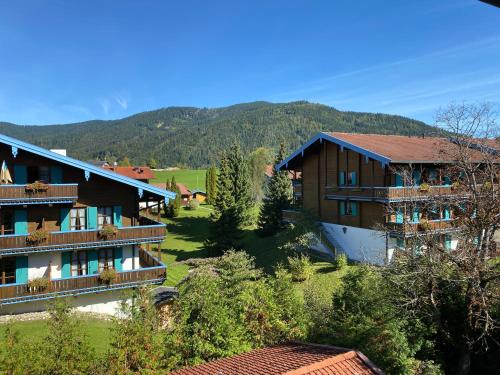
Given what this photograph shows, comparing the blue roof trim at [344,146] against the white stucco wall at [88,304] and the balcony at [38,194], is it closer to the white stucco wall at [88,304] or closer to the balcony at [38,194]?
the white stucco wall at [88,304]

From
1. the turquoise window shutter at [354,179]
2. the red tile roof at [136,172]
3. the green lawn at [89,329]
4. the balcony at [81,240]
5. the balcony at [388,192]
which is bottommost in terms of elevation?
the green lawn at [89,329]

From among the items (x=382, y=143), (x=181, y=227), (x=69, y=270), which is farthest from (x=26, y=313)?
(x=181, y=227)

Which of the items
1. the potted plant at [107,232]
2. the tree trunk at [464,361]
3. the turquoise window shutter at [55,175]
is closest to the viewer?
the tree trunk at [464,361]

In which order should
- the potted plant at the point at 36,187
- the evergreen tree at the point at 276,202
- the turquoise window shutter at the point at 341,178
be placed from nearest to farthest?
the potted plant at the point at 36,187 → the turquoise window shutter at the point at 341,178 → the evergreen tree at the point at 276,202

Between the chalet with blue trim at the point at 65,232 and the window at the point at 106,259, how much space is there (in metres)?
0.05

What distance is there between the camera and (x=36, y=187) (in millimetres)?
20375

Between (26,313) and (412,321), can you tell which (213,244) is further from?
(412,321)

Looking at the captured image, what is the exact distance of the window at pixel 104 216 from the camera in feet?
76.9

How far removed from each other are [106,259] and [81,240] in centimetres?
239

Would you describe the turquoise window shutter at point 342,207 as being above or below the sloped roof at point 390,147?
below

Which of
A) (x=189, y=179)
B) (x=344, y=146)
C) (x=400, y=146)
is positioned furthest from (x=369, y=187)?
(x=189, y=179)

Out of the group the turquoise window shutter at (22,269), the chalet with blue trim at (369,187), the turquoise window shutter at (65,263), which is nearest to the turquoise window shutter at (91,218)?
the turquoise window shutter at (65,263)

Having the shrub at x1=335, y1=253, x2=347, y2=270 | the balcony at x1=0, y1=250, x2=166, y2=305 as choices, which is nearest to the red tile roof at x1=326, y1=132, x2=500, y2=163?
the shrub at x1=335, y1=253, x2=347, y2=270

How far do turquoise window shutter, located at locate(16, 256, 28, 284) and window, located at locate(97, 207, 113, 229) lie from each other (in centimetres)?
421
